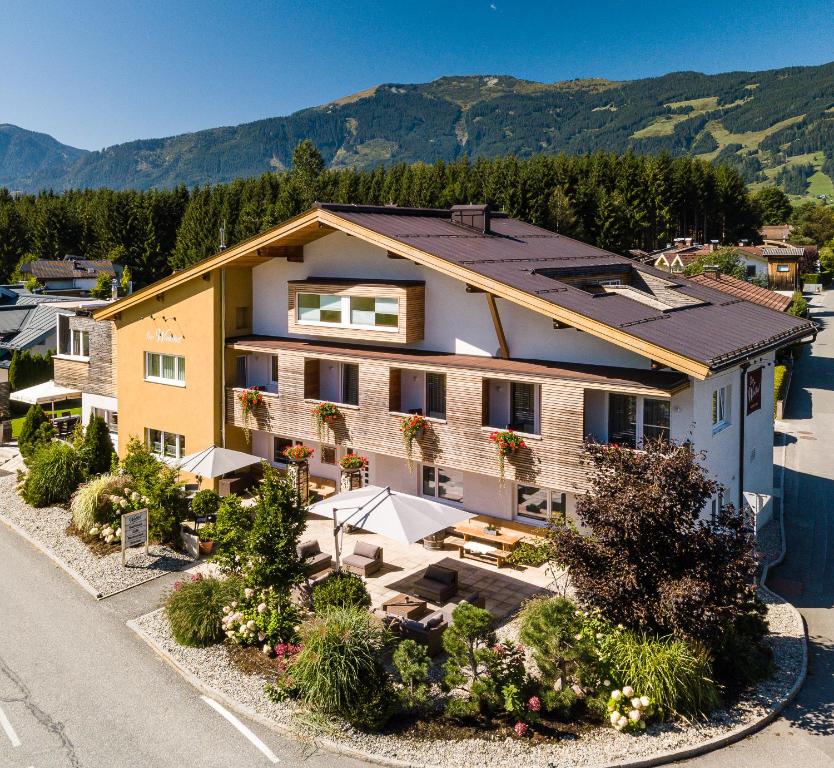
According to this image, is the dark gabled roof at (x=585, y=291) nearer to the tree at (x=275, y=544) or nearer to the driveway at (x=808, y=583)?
the driveway at (x=808, y=583)

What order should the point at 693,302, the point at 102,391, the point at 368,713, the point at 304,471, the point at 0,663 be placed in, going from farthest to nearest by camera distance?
the point at 102,391 → the point at 304,471 → the point at 693,302 → the point at 0,663 → the point at 368,713

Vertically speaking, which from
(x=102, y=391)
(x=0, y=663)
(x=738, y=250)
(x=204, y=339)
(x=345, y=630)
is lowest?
(x=0, y=663)

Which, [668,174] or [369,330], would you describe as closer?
[369,330]

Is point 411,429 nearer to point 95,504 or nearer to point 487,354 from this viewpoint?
point 487,354

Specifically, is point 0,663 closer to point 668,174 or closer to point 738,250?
point 738,250

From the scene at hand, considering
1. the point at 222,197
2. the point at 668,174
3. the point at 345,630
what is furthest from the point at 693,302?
the point at 222,197

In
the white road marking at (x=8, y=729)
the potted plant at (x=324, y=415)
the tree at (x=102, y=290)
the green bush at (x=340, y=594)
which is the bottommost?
the white road marking at (x=8, y=729)

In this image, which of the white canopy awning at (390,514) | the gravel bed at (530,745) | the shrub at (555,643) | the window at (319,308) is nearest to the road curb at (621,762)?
the gravel bed at (530,745)
